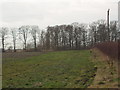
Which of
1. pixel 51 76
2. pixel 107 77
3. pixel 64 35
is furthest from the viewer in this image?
pixel 64 35

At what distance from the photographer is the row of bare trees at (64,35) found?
73125 millimetres

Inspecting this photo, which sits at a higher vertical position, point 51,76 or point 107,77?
point 107,77

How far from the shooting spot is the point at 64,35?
78.4m

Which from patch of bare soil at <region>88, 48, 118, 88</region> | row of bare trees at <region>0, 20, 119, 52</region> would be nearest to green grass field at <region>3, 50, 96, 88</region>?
patch of bare soil at <region>88, 48, 118, 88</region>

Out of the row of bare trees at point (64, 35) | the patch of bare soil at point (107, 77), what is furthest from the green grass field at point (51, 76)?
the row of bare trees at point (64, 35)

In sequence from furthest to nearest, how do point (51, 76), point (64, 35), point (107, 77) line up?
point (64, 35) < point (51, 76) < point (107, 77)

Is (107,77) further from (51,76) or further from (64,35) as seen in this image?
(64,35)

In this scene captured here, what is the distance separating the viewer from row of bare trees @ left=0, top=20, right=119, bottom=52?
73125mm

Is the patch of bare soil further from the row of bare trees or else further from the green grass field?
the row of bare trees

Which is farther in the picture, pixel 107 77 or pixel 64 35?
pixel 64 35

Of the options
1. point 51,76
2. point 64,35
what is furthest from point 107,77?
point 64,35

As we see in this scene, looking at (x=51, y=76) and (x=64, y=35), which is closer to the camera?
(x=51, y=76)

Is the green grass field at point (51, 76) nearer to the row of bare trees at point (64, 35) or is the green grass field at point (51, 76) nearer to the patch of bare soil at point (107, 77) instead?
the patch of bare soil at point (107, 77)

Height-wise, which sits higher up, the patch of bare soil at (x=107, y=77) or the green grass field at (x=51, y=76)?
the patch of bare soil at (x=107, y=77)
